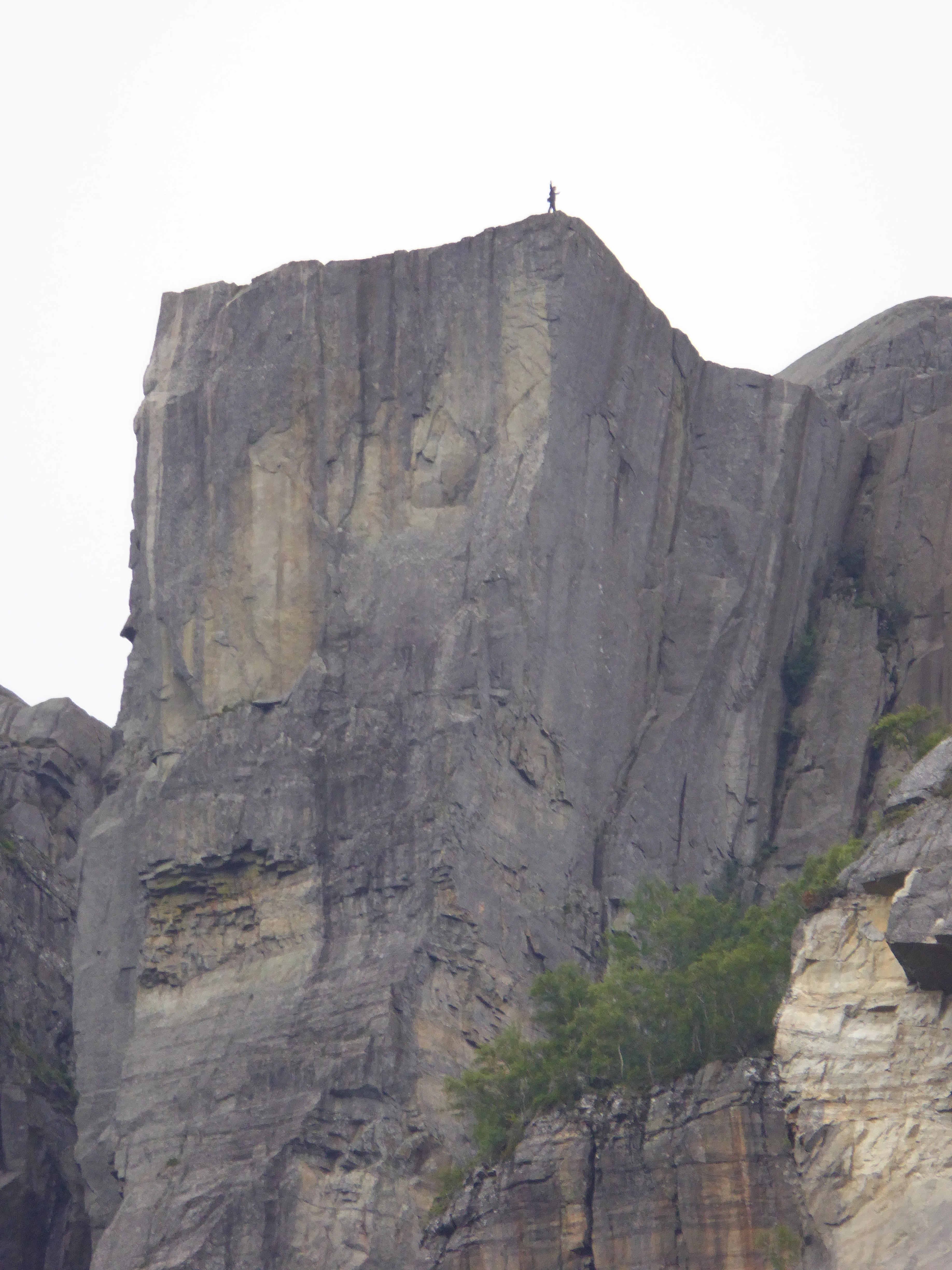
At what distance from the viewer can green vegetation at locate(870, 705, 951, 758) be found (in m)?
70.6

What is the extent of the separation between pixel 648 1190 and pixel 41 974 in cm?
2624

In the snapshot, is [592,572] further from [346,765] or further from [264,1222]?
[264,1222]

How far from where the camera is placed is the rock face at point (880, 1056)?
5247 cm

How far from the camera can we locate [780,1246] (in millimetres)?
53594

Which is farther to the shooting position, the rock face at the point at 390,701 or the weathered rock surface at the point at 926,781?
the rock face at the point at 390,701

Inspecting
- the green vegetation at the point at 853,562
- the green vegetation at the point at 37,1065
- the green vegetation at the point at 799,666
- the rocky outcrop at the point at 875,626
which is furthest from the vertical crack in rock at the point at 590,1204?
the green vegetation at the point at 853,562

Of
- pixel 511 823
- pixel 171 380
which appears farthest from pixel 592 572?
pixel 171 380

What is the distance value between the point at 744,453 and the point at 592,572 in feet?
26.5

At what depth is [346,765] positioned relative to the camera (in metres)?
70.8

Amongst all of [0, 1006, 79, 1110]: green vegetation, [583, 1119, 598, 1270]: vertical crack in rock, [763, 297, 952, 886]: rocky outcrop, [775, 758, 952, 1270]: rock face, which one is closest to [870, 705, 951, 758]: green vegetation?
[763, 297, 952, 886]: rocky outcrop

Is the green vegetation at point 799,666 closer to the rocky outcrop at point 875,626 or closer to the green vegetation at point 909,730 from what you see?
the rocky outcrop at point 875,626

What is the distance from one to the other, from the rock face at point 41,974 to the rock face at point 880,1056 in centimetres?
2499

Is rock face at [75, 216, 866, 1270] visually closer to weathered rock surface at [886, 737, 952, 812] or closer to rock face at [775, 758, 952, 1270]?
rock face at [775, 758, 952, 1270]

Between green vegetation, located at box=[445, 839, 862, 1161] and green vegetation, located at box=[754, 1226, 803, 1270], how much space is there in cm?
389
